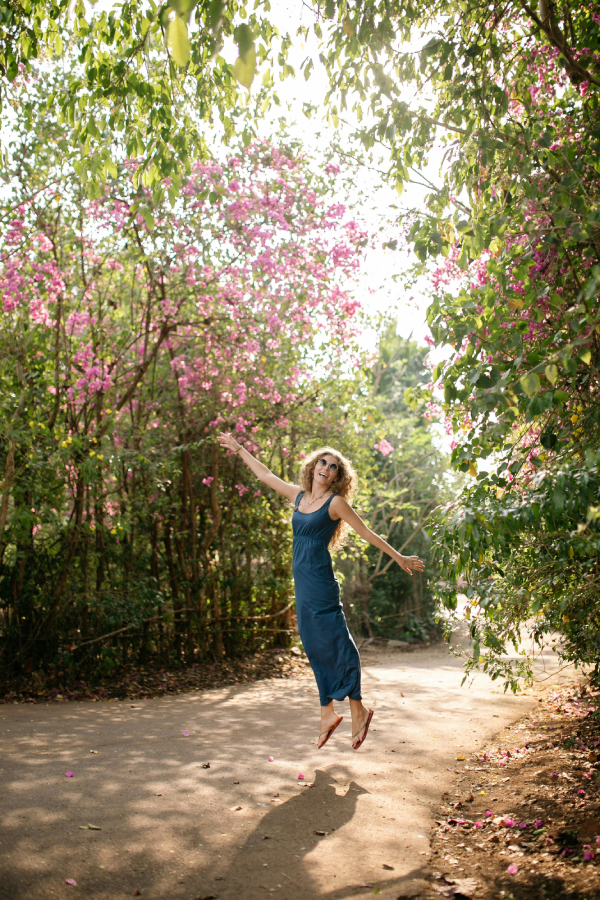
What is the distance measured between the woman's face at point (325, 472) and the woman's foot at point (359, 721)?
1.26 m

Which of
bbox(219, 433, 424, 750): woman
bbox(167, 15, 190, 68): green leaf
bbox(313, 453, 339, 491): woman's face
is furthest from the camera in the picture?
bbox(313, 453, 339, 491): woman's face

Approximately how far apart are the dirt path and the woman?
34 centimetres

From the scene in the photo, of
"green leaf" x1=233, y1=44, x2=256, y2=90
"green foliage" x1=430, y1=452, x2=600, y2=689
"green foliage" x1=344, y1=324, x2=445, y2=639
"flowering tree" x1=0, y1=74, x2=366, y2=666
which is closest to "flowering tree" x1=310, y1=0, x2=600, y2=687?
"green foliage" x1=430, y1=452, x2=600, y2=689

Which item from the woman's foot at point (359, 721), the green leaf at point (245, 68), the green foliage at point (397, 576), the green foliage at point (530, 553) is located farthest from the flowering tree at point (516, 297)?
the green foliage at point (397, 576)

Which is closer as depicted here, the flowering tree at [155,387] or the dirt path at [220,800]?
the dirt path at [220,800]

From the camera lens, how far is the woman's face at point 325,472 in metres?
4.35

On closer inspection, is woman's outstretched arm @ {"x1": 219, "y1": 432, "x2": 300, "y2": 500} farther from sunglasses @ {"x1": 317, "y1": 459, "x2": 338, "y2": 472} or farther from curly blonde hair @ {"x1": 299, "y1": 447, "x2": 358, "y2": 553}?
sunglasses @ {"x1": 317, "y1": 459, "x2": 338, "y2": 472}

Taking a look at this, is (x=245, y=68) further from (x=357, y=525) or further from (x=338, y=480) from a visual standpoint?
(x=338, y=480)

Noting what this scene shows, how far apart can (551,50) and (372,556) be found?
373 inches

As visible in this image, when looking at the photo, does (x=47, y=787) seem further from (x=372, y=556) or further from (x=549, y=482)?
(x=372, y=556)

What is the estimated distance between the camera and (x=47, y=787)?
10.6ft

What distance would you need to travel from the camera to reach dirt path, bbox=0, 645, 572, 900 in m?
2.40

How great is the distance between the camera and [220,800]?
3193 mm

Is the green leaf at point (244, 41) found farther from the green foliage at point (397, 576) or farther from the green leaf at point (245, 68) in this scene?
the green foliage at point (397, 576)
